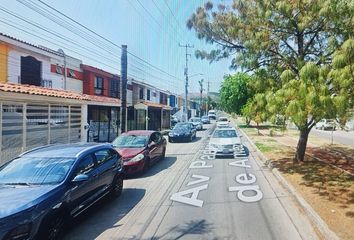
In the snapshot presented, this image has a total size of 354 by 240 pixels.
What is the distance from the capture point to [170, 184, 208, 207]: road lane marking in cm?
861

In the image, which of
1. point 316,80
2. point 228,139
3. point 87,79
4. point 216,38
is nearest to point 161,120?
point 87,79

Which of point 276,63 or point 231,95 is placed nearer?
point 276,63

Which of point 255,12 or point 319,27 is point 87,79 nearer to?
point 255,12

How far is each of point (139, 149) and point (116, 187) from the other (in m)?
3.84

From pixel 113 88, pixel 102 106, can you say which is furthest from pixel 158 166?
pixel 113 88

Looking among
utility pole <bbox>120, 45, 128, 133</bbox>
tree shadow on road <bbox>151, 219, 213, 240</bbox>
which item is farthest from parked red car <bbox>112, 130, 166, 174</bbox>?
tree shadow on road <bbox>151, 219, 213, 240</bbox>

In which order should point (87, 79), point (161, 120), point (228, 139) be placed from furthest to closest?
point (161, 120) → point (87, 79) → point (228, 139)

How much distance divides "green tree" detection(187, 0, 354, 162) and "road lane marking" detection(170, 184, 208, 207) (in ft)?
10.1

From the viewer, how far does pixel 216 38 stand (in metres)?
14.5

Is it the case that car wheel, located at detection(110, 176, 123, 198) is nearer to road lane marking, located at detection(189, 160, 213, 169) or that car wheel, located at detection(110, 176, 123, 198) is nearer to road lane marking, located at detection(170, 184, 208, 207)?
road lane marking, located at detection(170, 184, 208, 207)

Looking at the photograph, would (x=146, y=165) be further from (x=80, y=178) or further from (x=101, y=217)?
(x=80, y=178)

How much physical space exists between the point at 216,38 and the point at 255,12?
2675 mm

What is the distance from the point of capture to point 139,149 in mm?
12844

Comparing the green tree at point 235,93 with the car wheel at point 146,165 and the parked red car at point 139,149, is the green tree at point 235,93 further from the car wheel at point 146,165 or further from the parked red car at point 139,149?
the car wheel at point 146,165
